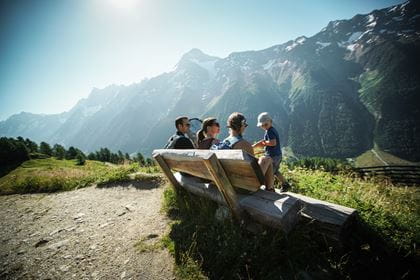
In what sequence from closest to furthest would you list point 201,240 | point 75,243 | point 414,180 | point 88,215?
point 201,240 < point 75,243 < point 88,215 < point 414,180

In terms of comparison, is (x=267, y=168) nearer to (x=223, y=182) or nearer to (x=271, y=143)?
(x=223, y=182)

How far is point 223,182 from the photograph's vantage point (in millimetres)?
3871

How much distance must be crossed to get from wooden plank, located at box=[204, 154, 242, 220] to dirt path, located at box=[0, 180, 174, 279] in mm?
1640

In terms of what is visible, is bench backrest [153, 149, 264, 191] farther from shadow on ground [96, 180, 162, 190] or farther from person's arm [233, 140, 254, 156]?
shadow on ground [96, 180, 162, 190]

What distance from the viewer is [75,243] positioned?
5430 millimetres

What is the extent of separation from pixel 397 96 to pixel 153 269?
26274cm

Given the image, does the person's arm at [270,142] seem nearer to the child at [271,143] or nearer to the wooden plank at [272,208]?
the child at [271,143]

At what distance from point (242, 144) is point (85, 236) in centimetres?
500

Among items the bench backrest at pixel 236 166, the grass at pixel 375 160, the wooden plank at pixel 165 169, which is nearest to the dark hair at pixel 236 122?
the bench backrest at pixel 236 166

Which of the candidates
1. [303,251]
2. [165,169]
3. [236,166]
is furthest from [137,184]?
[303,251]

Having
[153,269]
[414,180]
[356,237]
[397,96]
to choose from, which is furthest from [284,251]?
[397,96]

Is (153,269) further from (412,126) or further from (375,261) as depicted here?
(412,126)

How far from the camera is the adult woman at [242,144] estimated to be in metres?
4.75

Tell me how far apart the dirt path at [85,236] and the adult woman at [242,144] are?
2710 millimetres
